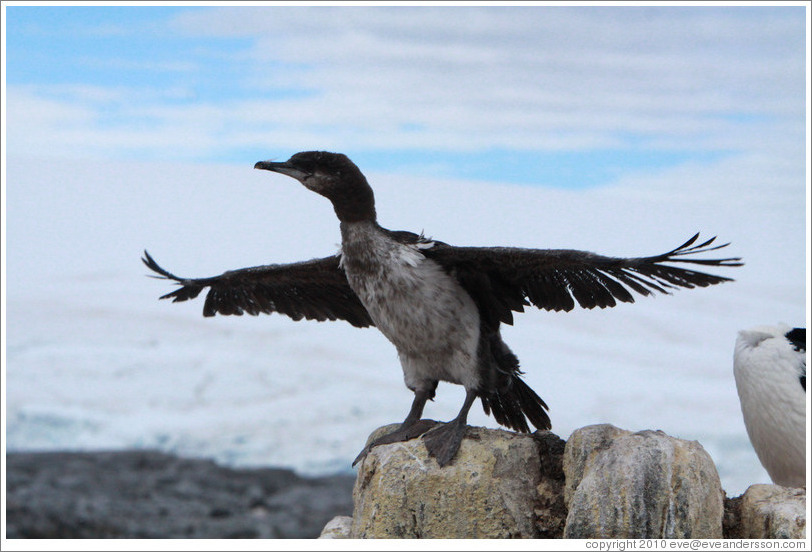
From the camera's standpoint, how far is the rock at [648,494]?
5379 millimetres

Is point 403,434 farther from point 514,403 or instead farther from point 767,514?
point 767,514

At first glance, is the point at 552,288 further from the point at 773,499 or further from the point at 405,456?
the point at 773,499

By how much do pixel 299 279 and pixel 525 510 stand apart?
225 cm

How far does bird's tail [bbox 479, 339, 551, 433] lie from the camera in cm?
653

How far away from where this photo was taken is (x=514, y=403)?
6.75 meters

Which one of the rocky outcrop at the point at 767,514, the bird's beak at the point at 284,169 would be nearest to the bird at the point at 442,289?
the bird's beak at the point at 284,169

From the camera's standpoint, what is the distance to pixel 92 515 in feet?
71.1

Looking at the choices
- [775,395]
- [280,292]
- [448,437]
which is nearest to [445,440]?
[448,437]

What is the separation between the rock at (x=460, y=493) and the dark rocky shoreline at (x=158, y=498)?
13.9 m

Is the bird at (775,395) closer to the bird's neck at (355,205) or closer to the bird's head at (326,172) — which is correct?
the bird's neck at (355,205)

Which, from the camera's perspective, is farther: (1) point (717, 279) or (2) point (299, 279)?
(2) point (299, 279)

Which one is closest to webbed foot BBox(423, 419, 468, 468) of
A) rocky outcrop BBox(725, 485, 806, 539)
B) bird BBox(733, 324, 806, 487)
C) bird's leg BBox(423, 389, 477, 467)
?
bird's leg BBox(423, 389, 477, 467)

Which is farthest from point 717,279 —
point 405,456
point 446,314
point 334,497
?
point 334,497

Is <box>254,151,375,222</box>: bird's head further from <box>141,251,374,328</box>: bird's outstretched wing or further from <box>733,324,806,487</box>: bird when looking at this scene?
<box>733,324,806,487</box>: bird
